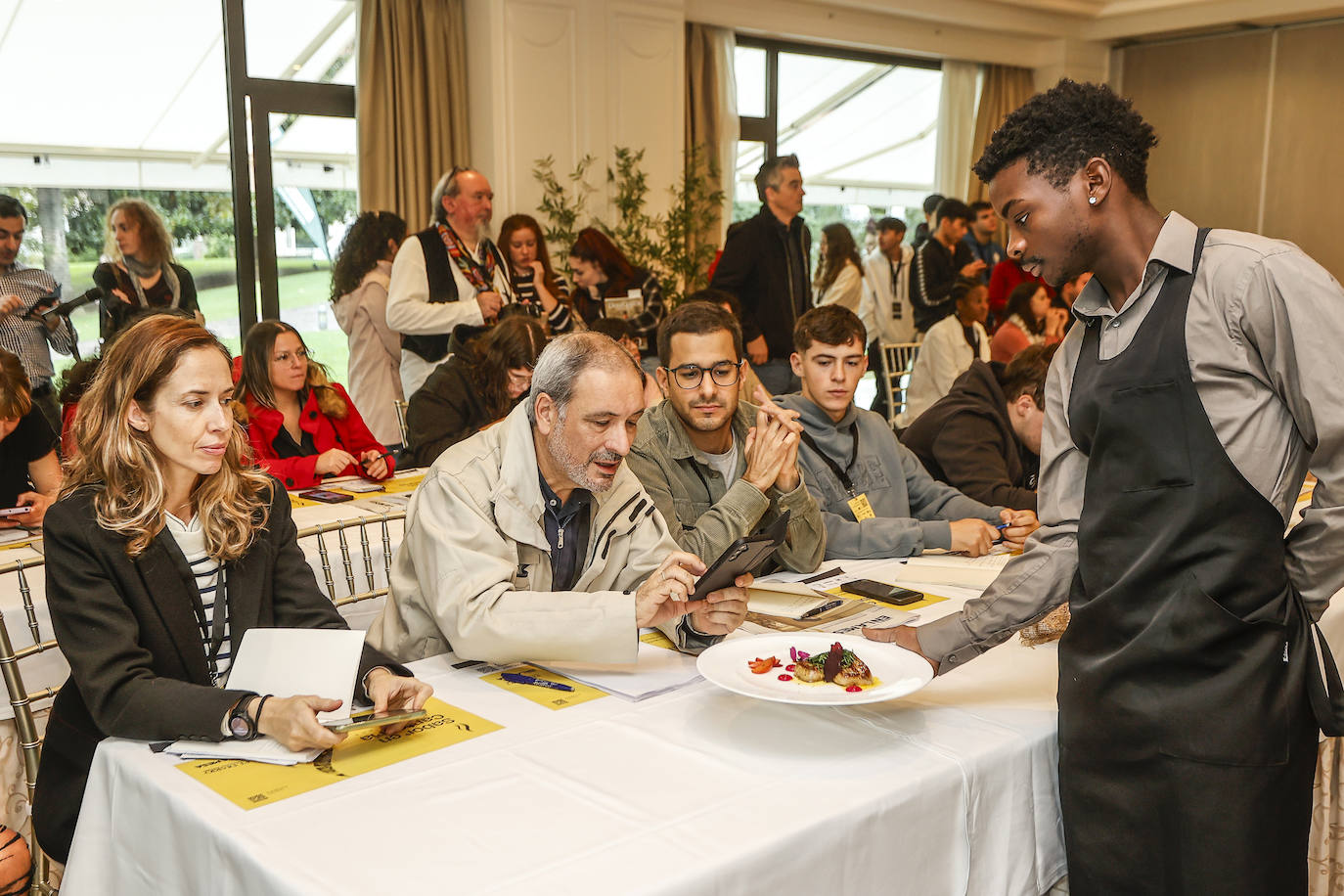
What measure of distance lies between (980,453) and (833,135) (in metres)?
5.97

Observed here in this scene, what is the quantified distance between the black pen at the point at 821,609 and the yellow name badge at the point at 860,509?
0.63m

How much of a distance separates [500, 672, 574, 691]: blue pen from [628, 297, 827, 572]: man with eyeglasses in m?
0.64

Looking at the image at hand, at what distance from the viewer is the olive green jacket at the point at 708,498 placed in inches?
92.4

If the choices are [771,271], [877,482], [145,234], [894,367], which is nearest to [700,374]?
[877,482]

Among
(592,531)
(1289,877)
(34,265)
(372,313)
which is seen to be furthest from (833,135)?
(1289,877)

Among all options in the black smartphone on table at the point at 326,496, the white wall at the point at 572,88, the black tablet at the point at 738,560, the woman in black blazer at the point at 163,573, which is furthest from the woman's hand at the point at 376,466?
the white wall at the point at 572,88

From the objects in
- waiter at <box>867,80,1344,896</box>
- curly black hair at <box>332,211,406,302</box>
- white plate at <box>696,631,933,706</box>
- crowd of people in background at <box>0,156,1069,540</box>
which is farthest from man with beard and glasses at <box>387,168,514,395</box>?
waiter at <box>867,80,1344,896</box>

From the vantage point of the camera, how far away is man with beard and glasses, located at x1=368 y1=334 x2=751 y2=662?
1758 mm

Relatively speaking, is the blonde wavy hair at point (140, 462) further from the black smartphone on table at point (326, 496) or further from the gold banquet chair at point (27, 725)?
the black smartphone on table at point (326, 496)

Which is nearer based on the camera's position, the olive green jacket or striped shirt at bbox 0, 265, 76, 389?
the olive green jacket

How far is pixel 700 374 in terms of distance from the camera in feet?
8.70

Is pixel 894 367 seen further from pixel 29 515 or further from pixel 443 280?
pixel 29 515

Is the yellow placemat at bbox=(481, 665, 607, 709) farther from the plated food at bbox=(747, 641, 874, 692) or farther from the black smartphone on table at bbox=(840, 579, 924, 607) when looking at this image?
the black smartphone on table at bbox=(840, 579, 924, 607)

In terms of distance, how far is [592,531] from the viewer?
2045 millimetres
